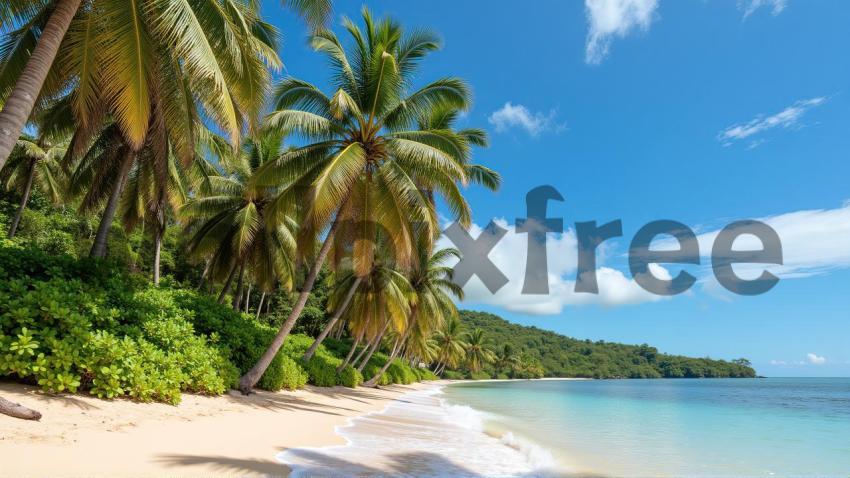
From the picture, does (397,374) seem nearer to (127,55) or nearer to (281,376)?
(281,376)

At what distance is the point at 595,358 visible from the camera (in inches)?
5098

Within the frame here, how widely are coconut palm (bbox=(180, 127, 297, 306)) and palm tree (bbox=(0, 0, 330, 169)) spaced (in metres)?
8.15

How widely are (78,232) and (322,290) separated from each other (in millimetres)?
17908

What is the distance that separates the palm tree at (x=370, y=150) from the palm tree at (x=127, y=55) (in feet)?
11.2

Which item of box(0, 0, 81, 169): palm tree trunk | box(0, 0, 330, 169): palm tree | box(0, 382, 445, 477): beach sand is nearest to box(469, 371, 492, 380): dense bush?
box(0, 382, 445, 477): beach sand

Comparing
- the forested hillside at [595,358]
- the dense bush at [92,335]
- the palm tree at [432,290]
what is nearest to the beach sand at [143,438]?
the dense bush at [92,335]

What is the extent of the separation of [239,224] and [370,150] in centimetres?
683

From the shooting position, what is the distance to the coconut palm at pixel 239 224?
16656 mm

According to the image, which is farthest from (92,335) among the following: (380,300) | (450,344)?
(450,344)

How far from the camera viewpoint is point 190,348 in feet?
31.2

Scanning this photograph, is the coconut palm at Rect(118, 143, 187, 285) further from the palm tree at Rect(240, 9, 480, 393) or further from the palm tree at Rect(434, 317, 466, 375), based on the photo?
the palm tree at Rect(434, 317, 466, 375)

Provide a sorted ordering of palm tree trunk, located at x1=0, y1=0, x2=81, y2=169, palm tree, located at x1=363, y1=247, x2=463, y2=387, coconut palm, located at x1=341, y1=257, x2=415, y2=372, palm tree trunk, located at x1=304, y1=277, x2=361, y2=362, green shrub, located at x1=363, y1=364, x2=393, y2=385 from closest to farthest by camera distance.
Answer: palm tree trunk, located at x1=0, y1=0, x2=81, y2=169, palm tree trunk, located at x1=304, y1=277, x2=361, y2=362, coconut palm, located at x1=341, y1=257, x2=415, y2=372, palm tree, located at x1=363, y1=247, x2=463, y2=387, green shrub, located at x1=363, y1=364, x2=393, y2=385

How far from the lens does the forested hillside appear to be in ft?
383

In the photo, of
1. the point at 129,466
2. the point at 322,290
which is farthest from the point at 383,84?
the point at 322,290
